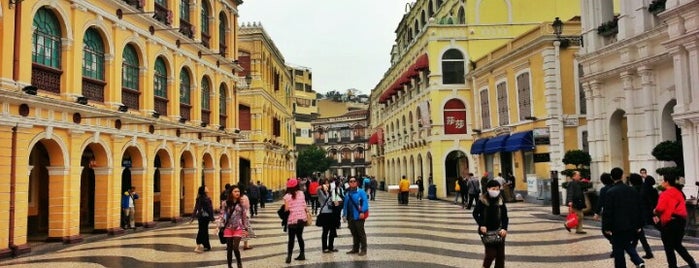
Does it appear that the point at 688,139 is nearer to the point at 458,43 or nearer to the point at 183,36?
the point at 183,36

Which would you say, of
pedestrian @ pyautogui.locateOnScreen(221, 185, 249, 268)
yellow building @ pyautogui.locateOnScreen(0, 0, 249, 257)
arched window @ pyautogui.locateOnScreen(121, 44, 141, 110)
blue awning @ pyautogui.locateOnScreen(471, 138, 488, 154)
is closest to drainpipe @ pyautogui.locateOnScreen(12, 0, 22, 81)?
yellow building @ pyautogui.locateOnScreen(0, 0, 249, 257)

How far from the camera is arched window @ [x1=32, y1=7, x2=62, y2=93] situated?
1455cm

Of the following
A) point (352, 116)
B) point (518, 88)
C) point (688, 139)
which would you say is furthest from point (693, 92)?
point (352, 116)

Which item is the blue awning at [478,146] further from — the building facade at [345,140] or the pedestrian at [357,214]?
the building facade at [345,140]

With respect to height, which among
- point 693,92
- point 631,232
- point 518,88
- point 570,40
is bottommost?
point 631,232

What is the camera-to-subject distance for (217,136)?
25.8 m

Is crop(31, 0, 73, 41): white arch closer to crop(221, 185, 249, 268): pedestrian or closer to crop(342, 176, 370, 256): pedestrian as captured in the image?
crop(221, 185, 249, 268): pedestrian

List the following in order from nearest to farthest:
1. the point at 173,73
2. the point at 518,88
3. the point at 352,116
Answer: the point at 173,73, the point at 518,88, the point at 352,116

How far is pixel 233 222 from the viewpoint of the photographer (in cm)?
980

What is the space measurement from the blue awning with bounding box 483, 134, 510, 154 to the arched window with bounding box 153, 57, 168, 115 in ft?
52.4

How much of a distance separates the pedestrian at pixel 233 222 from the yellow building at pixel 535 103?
51.2 feet

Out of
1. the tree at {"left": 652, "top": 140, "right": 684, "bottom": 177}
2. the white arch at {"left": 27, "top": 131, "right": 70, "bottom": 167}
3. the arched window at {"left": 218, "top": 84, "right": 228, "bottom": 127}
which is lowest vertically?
the tree at {"left": 652, "top": 140, "right": 684, "bottom": 177}

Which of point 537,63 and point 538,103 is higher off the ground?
point 537,63

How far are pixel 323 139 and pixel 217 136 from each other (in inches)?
2461
